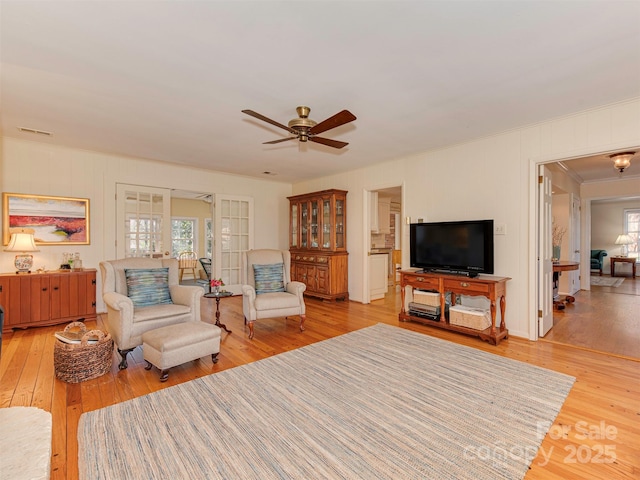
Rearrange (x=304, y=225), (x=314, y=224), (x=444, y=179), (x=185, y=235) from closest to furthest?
(x=444, y=179) → (x=314, y=224) → (x=304, y=225) → (x=185, y=235)

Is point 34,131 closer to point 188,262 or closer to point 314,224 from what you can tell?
point 314,224

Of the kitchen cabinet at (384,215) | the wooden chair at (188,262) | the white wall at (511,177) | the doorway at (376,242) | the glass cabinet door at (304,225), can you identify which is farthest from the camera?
the wooden chair at (188,262)

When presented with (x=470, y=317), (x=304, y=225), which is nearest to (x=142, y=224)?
(x=304, y=225)

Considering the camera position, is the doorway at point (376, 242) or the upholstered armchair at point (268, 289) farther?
the doorway at point (376, 242)

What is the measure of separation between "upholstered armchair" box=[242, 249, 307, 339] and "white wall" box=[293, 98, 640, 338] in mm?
2008

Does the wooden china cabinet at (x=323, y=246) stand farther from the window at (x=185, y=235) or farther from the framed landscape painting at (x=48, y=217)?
the window at (x=185, y=235)

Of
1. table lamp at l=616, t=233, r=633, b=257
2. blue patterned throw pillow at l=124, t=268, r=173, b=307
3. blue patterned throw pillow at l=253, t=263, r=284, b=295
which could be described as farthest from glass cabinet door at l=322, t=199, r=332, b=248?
table lamp at l=616, t=233, r=633, b=257

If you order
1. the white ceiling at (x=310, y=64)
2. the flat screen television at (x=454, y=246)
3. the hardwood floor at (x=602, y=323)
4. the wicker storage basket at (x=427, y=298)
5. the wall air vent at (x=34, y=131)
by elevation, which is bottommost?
the hardwood floor at (x=602, y=323)

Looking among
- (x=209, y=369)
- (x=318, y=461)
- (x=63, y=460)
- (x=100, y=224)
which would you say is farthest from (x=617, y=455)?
(x=100, y=224)

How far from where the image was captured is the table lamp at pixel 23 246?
397cm

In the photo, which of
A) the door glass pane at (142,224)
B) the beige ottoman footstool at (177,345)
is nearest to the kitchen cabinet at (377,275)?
the beige ottoman footstool at (177,345)

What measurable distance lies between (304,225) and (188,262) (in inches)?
167

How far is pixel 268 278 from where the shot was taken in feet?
14.0

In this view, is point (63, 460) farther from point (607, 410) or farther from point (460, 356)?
point (607, 410)
